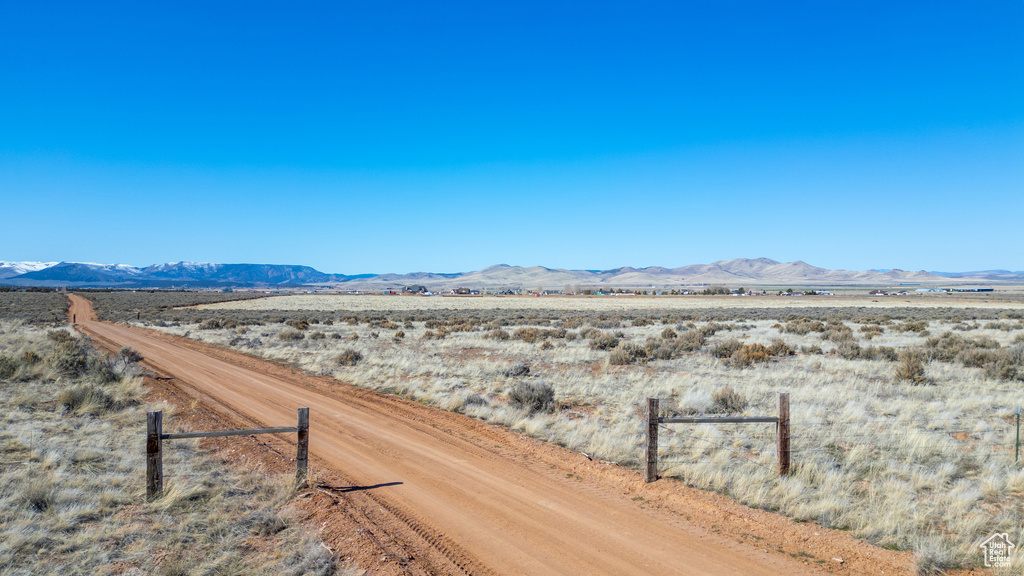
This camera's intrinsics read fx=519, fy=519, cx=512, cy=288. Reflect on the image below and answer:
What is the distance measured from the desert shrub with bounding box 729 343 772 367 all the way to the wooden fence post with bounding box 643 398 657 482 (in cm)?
1314

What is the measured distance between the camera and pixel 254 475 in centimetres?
890

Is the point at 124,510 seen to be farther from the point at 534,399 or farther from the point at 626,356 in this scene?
the point at 626,356

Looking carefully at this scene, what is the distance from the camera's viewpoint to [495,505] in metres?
7.85

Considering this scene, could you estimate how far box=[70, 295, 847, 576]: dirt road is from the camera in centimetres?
620

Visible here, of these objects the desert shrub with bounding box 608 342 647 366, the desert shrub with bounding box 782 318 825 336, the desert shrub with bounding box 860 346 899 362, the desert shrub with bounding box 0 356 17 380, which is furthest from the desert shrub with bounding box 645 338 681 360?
the desert shrub with bounding box 0 356 17 380

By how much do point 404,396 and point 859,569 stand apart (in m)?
12.7

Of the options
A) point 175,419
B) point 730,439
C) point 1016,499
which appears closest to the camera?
point 1016,499

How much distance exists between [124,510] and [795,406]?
14368 mm

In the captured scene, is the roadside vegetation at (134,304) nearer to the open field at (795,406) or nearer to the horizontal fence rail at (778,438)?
the open field at (795,406)

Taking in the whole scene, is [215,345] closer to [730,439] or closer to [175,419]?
[175,419]

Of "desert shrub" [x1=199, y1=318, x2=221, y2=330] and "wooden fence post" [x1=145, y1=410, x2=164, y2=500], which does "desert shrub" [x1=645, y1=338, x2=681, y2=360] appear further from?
"desert shrub" [x1=199, y1=318, x2=221, y2=330]

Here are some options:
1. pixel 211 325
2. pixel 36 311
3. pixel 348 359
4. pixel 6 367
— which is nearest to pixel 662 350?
pixel 348 359

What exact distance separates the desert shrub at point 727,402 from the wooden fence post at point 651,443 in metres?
5.33

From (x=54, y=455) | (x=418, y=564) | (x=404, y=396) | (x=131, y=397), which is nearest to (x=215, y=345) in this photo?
(x=131, y=397)
